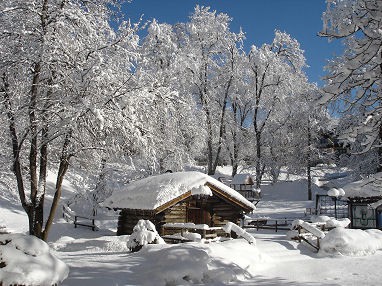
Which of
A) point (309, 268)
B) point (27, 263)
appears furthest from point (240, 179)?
point (27, 263)

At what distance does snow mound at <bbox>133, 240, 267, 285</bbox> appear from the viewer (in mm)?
11209

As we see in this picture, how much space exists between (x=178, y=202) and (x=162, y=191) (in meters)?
1.13

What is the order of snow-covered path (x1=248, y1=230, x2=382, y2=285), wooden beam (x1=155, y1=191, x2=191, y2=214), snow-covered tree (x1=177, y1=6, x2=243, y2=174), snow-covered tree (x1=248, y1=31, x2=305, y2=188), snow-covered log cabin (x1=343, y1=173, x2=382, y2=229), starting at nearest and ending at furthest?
snow-covered path (x1=248, y1=230, x2=382, y2=285) → wooden beam (x1=155, y1=191, x2=191, y2=214) → snow-covered log cabin (x1=343, y1=173, x2=382, y2=229) → snow-covered tree (x1=177, y1=6, x2=243, y2=174) → snow-covered tree (x1=248, y1=31, x2=305, y2=188)

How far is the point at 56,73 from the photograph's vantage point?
1124 centimetres

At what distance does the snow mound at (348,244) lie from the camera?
60.7 ft

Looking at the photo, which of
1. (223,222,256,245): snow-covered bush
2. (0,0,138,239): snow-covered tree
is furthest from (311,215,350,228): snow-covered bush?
(0,0,138,239): snow-covered tree

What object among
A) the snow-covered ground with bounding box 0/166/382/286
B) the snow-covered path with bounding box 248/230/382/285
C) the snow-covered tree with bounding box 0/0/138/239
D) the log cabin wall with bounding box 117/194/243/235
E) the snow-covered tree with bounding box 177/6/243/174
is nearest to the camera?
the snow-covered tree with bounding box 0/0/138/239

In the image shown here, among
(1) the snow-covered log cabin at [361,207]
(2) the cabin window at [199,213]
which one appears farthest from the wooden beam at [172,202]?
(1) the snow-covered log cabin at [361,207]

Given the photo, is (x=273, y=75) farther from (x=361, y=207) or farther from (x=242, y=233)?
(x=242, y=233)

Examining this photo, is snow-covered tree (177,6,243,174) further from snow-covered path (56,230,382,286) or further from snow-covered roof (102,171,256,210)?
snow-covered path (56,230,382,286)

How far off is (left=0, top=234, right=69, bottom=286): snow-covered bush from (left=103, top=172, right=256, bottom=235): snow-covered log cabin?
32.1ft

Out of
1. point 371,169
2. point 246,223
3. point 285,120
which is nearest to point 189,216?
point 246,223

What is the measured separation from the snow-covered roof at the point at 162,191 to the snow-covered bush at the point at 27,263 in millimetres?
9762

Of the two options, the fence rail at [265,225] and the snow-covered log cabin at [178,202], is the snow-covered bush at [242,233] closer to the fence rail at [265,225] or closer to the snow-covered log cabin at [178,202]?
the snow-covered log cabin at [178,202]
